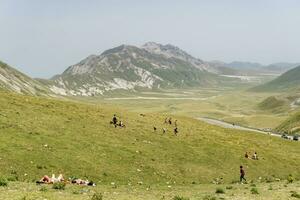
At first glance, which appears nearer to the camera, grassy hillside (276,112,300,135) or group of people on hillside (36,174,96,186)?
group of people on hillside (36,174,96,186)

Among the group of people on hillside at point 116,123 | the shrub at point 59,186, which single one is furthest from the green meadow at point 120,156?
the group of people on hillside at point 116,123

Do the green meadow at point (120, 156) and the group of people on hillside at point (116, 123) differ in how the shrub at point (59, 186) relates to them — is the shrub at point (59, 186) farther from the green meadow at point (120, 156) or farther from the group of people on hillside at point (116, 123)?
the group of people on hillside at point (116, 123)

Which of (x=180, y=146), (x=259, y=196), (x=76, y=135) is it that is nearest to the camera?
(x=259, y=196)

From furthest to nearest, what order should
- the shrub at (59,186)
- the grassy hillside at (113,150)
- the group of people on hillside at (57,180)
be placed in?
the grassy hillside at (113,150) → the group of people on hillside at (57,180) → the shrub at (59,186)

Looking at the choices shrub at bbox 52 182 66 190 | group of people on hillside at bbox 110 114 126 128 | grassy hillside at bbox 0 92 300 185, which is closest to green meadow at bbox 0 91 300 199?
grassy hillside at bbox 0 92 300 185

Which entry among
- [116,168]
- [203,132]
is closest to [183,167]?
[116,168]

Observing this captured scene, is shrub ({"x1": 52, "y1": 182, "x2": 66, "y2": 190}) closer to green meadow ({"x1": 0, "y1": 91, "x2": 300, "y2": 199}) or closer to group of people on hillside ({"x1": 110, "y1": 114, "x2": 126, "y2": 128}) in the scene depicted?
green meadow ({"x1": 0, "y1": 91, "x2": 300, "y2": 199})

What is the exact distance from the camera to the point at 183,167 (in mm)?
58531

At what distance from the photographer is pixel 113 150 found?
59469 millimetres

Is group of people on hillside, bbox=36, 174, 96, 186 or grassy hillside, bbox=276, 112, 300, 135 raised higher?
group of people on hillside, bbox=36, 174, 96, 186

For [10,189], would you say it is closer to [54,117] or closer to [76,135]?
[76,135]

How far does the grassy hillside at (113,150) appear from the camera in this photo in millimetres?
48812

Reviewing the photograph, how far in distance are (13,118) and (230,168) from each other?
100.0 ft

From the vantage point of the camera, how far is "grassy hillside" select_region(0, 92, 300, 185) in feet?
160
